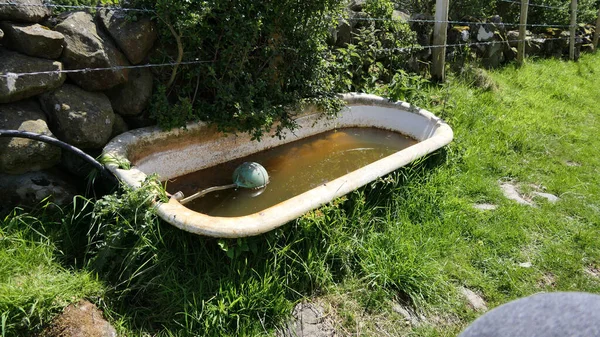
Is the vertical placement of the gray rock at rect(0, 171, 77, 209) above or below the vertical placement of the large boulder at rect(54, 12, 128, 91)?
below

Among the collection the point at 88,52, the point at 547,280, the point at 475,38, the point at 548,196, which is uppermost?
the point at 88,52

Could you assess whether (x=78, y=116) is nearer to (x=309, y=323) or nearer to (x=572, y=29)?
(x=309, y=323)

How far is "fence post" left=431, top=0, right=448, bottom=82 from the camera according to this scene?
17.1 feet

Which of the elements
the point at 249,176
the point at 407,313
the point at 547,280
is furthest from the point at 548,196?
the point at 249,176

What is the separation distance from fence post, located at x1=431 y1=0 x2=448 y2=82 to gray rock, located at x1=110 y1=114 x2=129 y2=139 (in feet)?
13.1

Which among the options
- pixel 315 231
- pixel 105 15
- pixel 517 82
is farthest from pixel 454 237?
pixel 517 82

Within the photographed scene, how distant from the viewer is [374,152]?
3947 millimetres

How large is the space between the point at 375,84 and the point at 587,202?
2.38 metres

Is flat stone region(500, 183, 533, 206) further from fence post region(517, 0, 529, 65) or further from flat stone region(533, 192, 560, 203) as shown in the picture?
fence post region(517, 0, 529, 65)

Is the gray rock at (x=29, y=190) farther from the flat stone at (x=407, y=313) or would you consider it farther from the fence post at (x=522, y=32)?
the fence post at (x=522, y=32)

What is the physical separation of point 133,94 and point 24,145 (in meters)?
0.81

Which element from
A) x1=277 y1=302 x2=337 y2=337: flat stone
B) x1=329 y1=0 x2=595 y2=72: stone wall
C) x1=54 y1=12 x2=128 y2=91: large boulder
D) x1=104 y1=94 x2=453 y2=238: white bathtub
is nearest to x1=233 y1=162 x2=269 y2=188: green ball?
x1=104 y1=94 x2=453 y2=238: white bathtub

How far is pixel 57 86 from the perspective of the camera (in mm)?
2574

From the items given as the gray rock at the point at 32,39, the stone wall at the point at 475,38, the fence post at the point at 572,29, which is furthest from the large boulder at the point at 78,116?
the fence post at the point at 572,29
